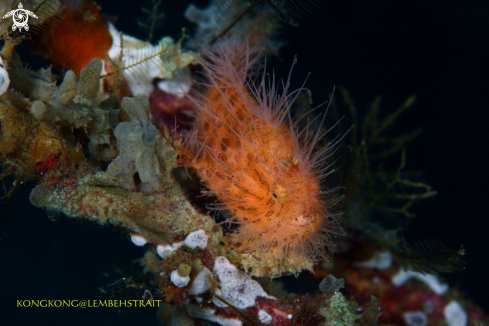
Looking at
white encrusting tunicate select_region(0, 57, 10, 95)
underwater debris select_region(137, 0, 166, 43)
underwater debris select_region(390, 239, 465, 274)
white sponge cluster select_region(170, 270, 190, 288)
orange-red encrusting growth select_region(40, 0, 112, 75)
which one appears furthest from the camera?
underwater debris select_region(137, 0, 166, 43)

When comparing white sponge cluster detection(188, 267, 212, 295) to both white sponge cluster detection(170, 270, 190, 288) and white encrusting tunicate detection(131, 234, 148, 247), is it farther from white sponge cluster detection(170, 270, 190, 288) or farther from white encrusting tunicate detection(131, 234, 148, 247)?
white encrusting tunicate detection(131, 234, 148, 247)

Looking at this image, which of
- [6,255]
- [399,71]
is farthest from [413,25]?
[6,255]

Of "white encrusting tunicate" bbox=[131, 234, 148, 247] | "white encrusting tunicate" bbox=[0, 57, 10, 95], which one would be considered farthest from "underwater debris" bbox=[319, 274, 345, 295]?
"white encrusting tunicate" bbox=[0, 57, 10, 95]

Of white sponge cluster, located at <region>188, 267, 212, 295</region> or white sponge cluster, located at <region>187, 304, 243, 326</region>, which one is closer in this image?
white sponge cluster, located at <region>188, 267, 212, 295</region>

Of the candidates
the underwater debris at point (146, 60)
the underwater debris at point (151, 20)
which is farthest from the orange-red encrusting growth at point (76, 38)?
the underwater debris at point (151, 20)

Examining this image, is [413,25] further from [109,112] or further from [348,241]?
[109,112]

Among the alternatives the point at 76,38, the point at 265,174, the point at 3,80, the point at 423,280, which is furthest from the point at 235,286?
the point at 76,38
